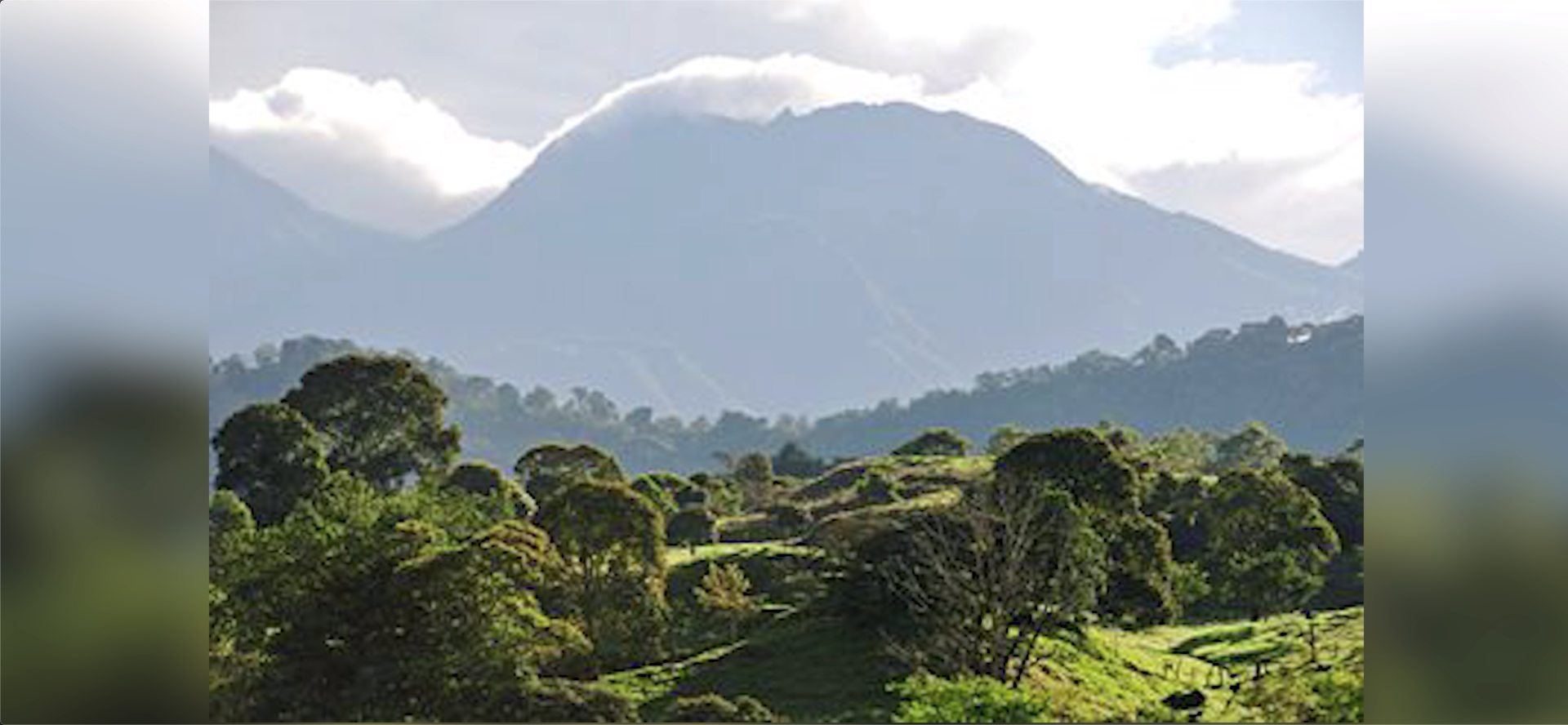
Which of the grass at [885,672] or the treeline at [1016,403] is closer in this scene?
the grass at [885,672]

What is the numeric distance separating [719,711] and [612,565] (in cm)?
616

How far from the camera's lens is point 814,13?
1522cm

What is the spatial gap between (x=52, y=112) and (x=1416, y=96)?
670 centimetres

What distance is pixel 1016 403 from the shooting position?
120m

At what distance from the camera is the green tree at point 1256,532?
26.3m

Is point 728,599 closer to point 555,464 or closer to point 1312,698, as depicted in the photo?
point 1312,698

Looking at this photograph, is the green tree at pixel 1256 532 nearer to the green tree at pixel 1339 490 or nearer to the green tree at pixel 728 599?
the green tree at pixel 1339 490

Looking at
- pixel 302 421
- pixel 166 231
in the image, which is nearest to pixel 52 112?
pixel 166 231

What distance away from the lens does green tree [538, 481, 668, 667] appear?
66.0 feet

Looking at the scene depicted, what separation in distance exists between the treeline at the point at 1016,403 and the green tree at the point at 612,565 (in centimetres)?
8172

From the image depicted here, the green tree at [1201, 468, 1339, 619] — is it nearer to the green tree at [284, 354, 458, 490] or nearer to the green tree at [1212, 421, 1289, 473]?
the green tree at [284, 354, 458, 490]

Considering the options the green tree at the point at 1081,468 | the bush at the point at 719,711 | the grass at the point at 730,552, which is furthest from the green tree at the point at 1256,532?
the bush at the point at 719,711

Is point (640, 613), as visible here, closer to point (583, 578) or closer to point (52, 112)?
point (583, 578)

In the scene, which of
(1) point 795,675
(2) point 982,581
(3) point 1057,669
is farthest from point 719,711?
(3) point 1057,669
